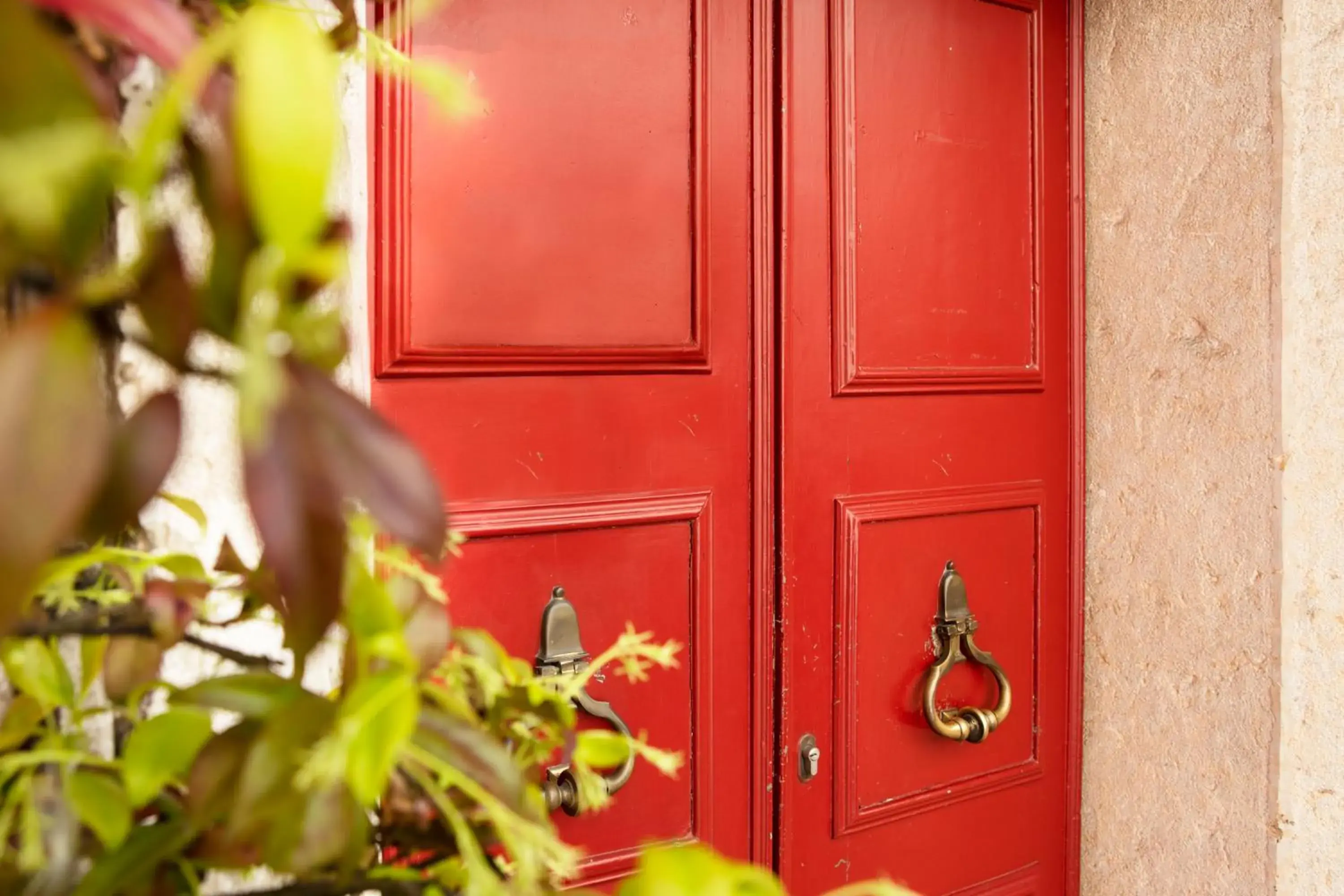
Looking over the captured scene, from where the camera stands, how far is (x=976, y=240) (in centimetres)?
123

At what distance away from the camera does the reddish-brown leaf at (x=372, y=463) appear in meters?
0.21

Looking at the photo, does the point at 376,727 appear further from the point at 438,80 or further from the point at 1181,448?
the point at 1181,448

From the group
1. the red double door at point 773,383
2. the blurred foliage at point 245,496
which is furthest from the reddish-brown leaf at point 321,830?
the red double door at point 773,383

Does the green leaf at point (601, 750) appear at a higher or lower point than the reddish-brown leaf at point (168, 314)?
lower

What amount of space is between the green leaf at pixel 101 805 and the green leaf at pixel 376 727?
104mm

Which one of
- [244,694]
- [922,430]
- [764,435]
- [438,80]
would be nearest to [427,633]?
[244,694]

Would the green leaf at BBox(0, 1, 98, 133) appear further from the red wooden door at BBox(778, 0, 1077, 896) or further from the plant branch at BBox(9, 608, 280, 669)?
the red wooden door at BBox(778, 0, 1077, 896)

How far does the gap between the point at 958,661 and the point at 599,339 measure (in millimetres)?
584

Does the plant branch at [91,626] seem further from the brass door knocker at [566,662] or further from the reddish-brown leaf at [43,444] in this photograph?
the brass door knocker at [566,662]

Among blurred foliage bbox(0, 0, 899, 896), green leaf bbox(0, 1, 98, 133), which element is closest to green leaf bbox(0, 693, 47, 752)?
blurred foliage bbox(0, 0, 899, 896)

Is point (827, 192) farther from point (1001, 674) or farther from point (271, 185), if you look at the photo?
point (271, 185)

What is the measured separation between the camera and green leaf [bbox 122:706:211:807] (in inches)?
11.3

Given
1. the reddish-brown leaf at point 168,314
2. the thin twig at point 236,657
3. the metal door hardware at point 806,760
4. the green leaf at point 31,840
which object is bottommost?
the metal door hardware at point 806,760

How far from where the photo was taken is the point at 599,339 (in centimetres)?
97
